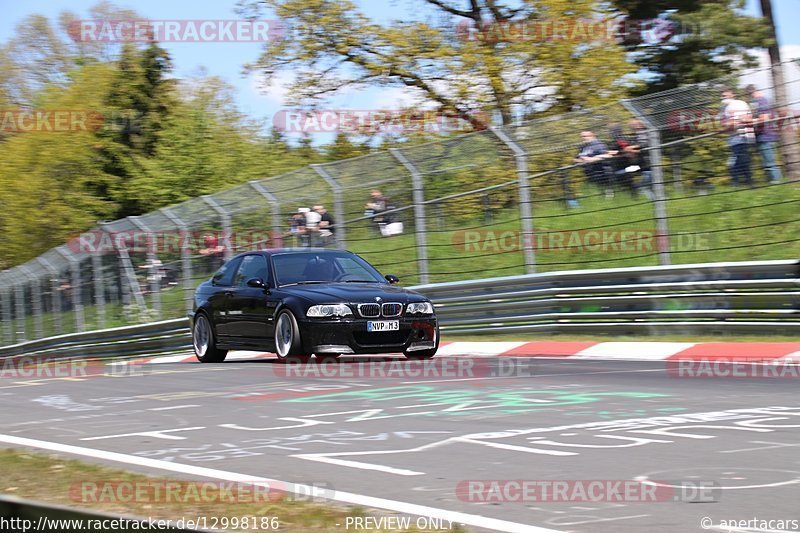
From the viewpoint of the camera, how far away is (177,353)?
21109 millimetres

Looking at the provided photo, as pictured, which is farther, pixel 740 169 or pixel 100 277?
pixel 100 277

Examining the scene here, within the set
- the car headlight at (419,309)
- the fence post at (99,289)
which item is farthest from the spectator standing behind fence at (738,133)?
the fence post at (99,289)

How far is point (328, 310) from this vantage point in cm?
1290

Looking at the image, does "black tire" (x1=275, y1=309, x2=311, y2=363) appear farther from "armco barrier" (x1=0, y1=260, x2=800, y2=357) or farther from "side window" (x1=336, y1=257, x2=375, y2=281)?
"armco barrier" (x1=0, y1=260, x2=800, y2=357)

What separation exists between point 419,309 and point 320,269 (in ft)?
5.28

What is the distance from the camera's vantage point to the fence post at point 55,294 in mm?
27438

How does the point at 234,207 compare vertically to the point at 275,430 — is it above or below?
above

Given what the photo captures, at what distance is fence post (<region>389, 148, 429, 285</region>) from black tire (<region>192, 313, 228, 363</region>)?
11.6 ft

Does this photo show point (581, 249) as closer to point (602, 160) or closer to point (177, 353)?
point (602, 160)

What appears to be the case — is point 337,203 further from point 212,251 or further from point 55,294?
point 55,294

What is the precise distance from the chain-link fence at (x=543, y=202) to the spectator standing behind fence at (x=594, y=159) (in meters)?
0.02

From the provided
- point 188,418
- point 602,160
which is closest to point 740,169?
point 602,160

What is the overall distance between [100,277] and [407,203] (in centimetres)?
1058

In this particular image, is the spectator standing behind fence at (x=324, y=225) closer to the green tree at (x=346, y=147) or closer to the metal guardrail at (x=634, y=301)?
the metal guardrail at (x=634, y=301)
